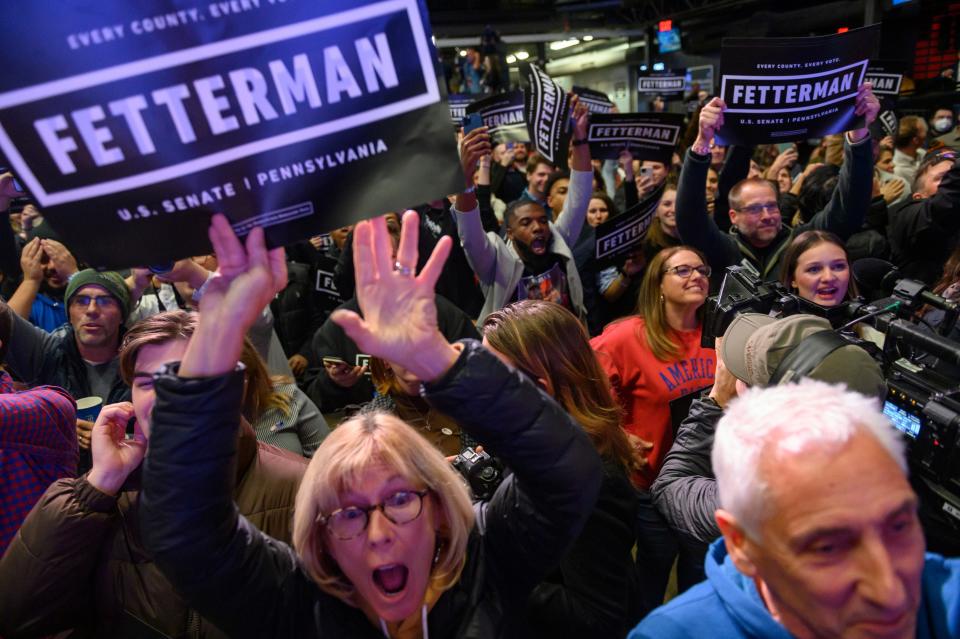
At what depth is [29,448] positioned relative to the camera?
1.73 metres

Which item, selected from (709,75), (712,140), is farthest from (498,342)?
(709,75)

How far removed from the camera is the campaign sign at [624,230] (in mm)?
3600

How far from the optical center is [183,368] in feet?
3.60

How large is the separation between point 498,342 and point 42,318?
2943 mm

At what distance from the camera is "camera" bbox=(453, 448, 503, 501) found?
5.88 feet

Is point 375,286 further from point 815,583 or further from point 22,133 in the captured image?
point 815,583

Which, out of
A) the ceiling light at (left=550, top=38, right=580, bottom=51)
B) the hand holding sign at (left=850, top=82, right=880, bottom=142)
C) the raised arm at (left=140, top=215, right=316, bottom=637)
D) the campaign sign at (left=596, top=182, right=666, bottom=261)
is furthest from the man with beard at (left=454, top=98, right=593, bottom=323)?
the ceiling light at (left=550, top=38, right=580, bottom=51)

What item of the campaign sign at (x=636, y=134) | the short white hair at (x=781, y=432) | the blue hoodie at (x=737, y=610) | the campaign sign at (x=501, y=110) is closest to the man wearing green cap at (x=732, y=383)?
the short white hair at (x=781, y=432)

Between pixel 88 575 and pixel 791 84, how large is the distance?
3.23 metres

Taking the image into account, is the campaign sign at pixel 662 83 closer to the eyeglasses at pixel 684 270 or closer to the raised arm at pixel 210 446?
the eyeglasses at pixel 684 270

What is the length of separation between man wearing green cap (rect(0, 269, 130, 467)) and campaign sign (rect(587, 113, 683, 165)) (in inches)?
117

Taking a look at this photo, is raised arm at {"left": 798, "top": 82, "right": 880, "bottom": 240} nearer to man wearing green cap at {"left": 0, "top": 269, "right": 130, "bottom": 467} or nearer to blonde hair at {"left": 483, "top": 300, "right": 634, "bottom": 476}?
blonde hair at {"left": 483, "top": 300, "right": 634, "bottom": 476}

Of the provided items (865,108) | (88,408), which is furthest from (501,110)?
(88,408)

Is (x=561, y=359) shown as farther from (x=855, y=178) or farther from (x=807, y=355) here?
(x=855, y=178)
